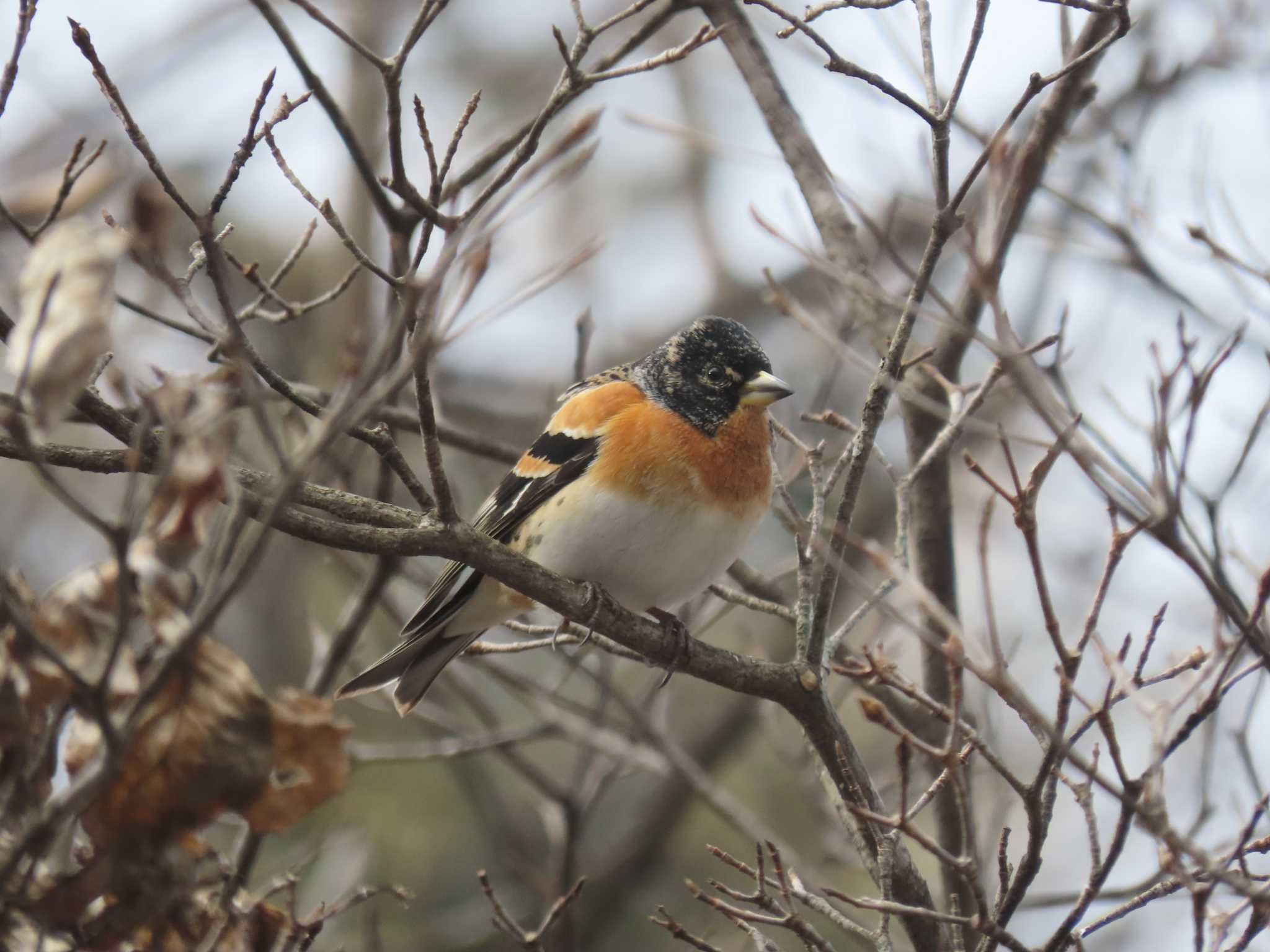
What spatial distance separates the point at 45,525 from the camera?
11.8m

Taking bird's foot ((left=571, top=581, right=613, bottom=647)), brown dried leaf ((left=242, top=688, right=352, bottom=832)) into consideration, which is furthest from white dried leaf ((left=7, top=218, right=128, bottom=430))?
bird's foot ((left=571, top=581, right=613, bottom=647))

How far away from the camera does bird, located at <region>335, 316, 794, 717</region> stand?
200 inches

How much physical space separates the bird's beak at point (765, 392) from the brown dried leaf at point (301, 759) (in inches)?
128

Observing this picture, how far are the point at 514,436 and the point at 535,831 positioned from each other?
2.96 metres

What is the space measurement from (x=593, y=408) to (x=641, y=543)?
2.66ft

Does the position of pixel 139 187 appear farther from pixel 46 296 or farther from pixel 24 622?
pixel 24 622

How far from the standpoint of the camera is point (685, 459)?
519cm

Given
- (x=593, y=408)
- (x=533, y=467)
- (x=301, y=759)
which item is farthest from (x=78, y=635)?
(x=593, y=408)

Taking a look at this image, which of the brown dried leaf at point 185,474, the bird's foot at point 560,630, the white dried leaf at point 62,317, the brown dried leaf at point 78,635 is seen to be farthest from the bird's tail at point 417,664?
the white dried leaf at point 62,317

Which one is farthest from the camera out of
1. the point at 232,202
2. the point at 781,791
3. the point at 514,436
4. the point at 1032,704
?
the point at 232,202

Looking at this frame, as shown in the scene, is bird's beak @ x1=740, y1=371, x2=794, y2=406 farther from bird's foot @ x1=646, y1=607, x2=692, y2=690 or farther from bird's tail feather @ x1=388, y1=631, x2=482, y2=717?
bird's tail feather @ x1=388, y1=631, x2=482, y2=717

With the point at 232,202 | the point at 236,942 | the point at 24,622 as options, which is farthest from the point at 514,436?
the point at 24,622

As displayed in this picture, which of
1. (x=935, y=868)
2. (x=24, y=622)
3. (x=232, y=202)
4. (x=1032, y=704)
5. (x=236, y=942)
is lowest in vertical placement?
(x=236, y=942)

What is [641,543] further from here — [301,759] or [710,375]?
[301,759]
